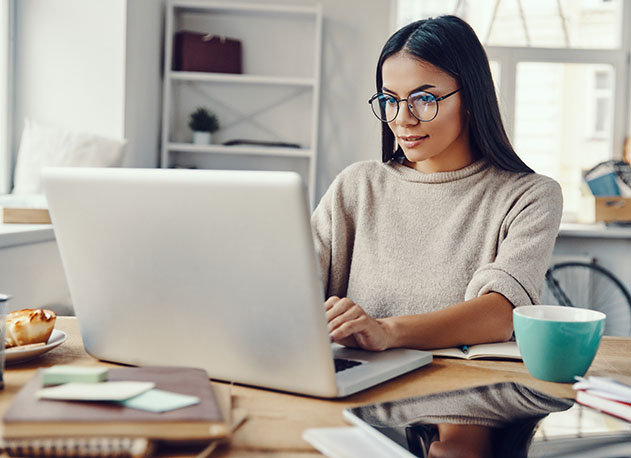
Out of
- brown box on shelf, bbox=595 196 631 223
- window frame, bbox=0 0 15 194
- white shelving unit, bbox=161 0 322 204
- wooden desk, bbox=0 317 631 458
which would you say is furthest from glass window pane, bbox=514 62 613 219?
wooden desk, bbox=0 317 631 458

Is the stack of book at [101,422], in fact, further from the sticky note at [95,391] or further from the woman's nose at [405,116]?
the woman's nose at [405,116]

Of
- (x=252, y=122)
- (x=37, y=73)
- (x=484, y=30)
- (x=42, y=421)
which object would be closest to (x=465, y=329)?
(x=42, y=421)

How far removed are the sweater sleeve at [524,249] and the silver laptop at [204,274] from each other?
302 millimetres

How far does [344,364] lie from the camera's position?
0.86 m

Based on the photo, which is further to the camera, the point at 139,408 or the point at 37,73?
the point at 37,73

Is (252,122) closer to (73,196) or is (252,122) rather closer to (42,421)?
(73,196)

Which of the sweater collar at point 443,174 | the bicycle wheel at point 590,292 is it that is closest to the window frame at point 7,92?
the sweater collar at point 443,174

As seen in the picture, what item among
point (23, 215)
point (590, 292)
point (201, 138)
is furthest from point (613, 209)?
point (23, 215)

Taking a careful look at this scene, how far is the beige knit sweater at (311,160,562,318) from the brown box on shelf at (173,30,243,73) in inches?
95.8

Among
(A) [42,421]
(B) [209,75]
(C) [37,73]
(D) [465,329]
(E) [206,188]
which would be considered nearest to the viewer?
(A) [42,421]

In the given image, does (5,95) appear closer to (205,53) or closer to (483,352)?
(205,53)

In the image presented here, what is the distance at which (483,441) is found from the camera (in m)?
0.63

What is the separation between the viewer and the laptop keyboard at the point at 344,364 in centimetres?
84

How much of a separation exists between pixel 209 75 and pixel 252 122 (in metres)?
0.38
